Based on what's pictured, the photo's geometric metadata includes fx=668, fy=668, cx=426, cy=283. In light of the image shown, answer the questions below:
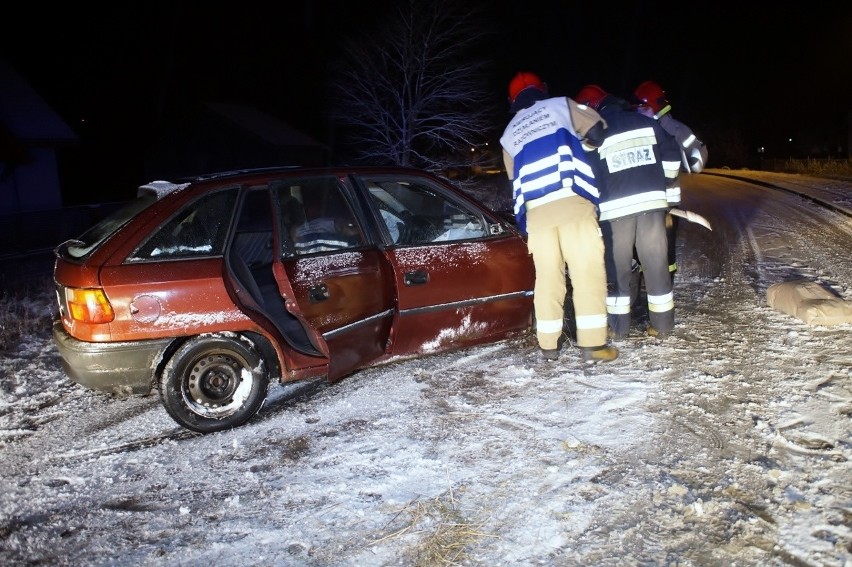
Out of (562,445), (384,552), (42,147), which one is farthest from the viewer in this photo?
(42,147)

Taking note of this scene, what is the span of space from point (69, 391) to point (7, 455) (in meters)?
1.11

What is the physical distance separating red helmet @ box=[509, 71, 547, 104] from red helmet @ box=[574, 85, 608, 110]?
0.69 metres

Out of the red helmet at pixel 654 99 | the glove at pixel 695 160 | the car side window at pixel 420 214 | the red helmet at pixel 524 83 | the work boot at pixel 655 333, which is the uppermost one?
the red helmet at pixel 524 83

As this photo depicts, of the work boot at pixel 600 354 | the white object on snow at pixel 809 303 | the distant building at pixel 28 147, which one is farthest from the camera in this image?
the distant building at pixel 28 147

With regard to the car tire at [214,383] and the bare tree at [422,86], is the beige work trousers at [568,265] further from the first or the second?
the bare tree at [422,86]

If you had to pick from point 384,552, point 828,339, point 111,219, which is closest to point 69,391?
point 111,219

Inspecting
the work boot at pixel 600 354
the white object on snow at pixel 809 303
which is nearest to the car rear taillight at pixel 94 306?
the work boot at pixel 600 354

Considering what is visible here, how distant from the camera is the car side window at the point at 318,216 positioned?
4512mm

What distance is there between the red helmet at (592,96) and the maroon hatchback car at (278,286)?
3.77 feet

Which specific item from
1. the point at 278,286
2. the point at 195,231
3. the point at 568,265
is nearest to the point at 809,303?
the point at 568,265

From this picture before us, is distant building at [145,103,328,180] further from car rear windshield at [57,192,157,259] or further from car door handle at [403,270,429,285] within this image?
car door handle at [403,270,429,285]

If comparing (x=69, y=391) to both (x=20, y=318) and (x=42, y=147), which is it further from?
(x=42, y=147)

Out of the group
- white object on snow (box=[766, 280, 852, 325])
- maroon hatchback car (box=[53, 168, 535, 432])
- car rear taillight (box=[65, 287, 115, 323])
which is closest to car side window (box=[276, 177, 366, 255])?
maroon hatchback car (box=[53, 168, 535, 432])

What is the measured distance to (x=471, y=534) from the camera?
2.86m
